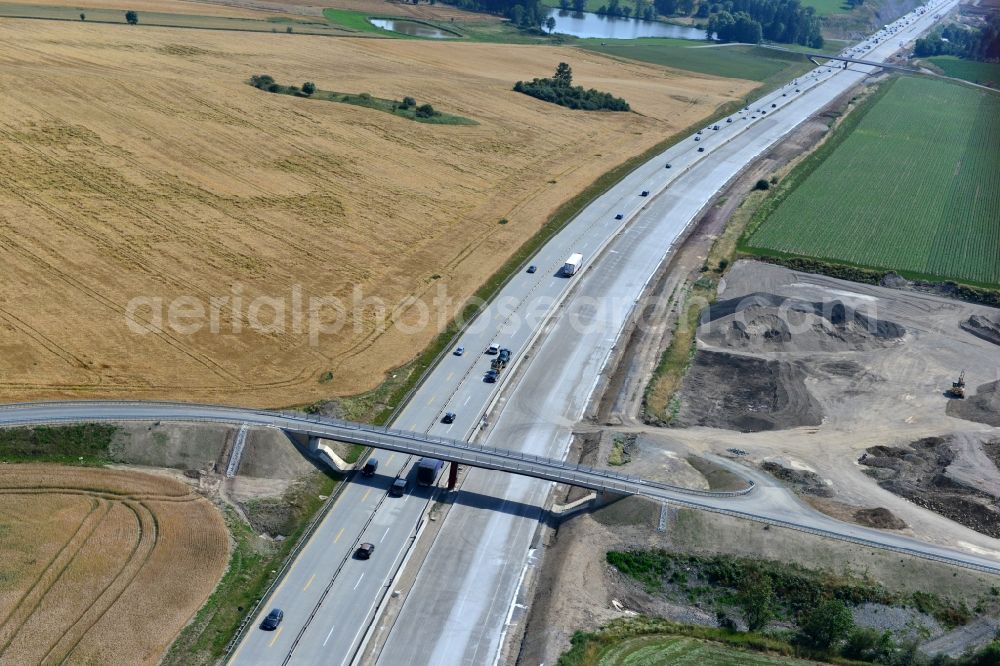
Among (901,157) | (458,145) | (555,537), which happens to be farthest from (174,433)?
(901,157)

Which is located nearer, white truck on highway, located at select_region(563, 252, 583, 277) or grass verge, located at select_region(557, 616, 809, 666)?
grass verge, located at select_region(557, 616, 809, 666)

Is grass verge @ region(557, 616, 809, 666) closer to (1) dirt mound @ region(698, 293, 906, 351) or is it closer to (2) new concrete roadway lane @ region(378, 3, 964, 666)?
(2) new concrete roadway lane @ region(378, 3, 964, 666)

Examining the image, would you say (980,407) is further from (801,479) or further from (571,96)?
(571,96)

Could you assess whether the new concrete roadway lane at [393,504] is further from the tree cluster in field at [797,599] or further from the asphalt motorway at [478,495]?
the tree cluster in field at [797,599]

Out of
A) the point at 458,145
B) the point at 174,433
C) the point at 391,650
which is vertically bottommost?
the point at 391,650

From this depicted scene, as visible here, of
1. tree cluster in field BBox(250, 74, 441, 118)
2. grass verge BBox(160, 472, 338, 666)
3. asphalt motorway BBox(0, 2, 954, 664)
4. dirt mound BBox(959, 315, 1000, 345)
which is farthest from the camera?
tree cluster in field BBox(250, 74, 441, 118)

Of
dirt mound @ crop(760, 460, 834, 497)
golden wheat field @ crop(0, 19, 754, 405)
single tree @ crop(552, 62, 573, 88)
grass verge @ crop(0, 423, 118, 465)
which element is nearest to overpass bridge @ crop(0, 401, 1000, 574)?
grass verge @ crop(0, 423, 118, 465)

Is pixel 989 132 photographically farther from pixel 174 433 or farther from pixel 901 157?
pixel 174 433
